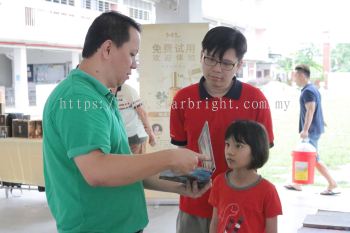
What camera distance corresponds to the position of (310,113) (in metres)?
4.63

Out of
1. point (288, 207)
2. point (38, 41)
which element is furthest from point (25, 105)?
point (288, 207)

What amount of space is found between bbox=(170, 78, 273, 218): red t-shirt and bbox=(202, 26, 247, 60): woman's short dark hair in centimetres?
16

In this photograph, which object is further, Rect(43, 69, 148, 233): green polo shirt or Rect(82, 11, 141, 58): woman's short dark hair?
Rect(82, 11, 141, 58): woman's short dark hair

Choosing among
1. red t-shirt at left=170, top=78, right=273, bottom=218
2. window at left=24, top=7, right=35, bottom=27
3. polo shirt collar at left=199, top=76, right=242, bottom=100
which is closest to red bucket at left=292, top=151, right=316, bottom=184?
red t-shirt at left=170, top=78, right=273, bottom=218

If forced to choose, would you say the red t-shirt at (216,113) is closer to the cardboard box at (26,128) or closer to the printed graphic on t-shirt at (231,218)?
the printed graphic on t-shirt at (231,218)

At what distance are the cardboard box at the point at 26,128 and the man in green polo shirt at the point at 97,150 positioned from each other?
3.29m

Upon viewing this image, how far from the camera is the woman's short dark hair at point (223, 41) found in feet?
5.48

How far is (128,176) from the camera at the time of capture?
43.7 inches

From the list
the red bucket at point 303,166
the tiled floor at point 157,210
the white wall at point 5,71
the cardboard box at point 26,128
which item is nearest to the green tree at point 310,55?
the red bucket at point 303,166

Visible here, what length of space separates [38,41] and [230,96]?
28.5 ft

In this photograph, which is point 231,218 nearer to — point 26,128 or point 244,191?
point 244,191

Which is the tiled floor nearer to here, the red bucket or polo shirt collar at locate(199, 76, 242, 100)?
the red bucket

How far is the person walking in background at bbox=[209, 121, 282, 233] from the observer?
1669 millimetres

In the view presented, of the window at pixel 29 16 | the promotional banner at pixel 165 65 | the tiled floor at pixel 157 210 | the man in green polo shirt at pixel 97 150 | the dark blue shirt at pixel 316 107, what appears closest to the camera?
the man in green polo shirt at pixel 97 150
